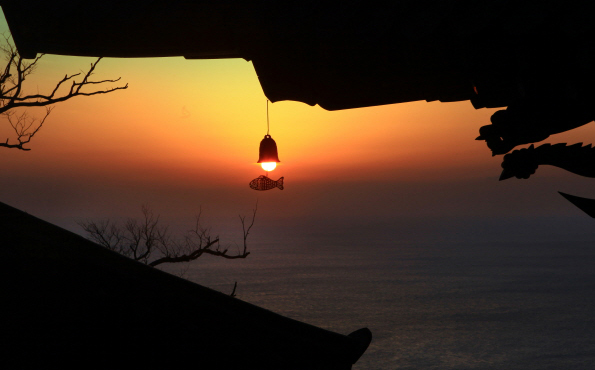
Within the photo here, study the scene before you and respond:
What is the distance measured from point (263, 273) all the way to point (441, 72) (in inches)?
4784

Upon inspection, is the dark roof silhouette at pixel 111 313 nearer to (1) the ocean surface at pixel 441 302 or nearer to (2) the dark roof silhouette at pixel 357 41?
(2) the dark roof silhouette at pixel 357 41

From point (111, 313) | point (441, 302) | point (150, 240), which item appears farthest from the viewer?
point (441, 302)

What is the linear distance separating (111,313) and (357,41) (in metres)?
1.16

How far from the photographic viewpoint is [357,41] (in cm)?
158

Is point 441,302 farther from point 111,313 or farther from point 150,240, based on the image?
point 111,313

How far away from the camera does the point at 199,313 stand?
1.71 meters

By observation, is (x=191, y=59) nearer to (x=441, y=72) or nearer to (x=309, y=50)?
(x=309, y=50)

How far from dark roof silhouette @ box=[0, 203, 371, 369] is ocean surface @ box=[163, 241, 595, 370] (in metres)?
69.4

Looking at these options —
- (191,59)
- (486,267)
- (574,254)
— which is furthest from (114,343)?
(574,254)

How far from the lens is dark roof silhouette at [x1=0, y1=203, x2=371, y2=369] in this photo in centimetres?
141

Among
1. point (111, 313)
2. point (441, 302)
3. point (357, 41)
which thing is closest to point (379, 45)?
point (357, 41)

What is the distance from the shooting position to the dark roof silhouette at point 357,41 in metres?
1.34

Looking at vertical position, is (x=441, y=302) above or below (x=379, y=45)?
above

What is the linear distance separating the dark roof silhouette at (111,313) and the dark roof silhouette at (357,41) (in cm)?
76
